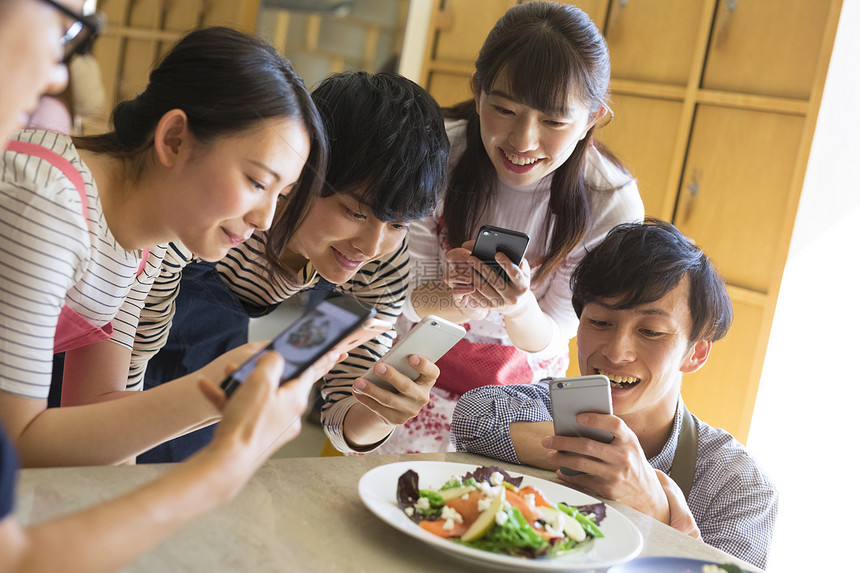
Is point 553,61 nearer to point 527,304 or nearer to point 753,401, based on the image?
point 527,304

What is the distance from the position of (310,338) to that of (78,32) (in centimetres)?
28

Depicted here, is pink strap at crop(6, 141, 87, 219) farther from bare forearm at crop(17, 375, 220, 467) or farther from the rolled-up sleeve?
the rolled-up sleeve

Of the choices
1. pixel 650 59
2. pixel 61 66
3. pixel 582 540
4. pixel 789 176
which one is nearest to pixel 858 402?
pixel 789 176

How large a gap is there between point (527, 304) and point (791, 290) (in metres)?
0.93

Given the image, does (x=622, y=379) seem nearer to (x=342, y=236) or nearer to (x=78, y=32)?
(x=342, y=236)

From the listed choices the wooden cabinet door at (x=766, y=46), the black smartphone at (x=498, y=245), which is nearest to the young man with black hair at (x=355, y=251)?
the black smartphone at (x=498, y=245)

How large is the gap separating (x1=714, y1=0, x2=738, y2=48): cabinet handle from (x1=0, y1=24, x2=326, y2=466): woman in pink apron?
1660 mm

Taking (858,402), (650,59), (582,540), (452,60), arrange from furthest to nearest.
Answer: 1. (452,60)
2. (650,59)
3. (858,402)
4. (582,540)

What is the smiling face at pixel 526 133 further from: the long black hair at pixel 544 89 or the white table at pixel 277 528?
the white table at pixel 277 528

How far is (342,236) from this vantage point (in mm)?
1104

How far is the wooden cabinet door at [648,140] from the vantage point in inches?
92.4

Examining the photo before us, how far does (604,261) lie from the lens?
4.11ft

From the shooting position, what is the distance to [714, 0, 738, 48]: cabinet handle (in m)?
2.18

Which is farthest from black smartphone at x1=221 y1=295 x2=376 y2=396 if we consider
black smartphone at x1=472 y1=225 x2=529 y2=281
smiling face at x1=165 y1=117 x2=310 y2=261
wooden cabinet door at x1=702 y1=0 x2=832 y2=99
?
wooden cabinet door at x1=702 y1=0 x2=832 y2=99
